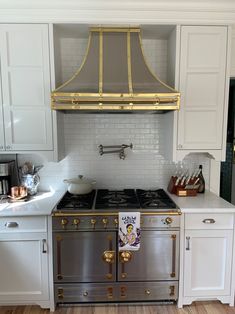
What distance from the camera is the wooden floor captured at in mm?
2078

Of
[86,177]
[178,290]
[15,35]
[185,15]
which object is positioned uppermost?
[185,15]

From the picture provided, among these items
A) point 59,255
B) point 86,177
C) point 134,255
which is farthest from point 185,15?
point 59,255

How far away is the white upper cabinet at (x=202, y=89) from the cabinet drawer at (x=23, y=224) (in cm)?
136

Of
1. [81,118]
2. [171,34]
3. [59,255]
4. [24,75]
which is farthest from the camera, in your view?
[81,118]

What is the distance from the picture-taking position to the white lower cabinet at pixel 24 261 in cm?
201

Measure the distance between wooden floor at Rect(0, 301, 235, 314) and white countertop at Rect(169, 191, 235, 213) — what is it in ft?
2.85

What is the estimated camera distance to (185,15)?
216 centimetres

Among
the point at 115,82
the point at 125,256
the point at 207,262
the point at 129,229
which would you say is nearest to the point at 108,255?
the point at 125,256

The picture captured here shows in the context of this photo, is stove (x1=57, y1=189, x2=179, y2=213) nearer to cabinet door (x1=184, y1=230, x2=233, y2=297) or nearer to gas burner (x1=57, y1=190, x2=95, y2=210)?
gas burner (x1=57, y1=190, x2=95, y2=210)

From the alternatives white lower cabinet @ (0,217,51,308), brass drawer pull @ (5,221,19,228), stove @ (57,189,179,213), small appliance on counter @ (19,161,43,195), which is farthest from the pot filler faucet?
brass drawer pull @ (5,221,19,228)

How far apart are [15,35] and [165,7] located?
4.36 ft

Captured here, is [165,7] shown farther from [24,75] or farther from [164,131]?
[24,75]

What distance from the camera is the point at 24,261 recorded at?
2041mm

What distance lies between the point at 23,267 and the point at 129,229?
0.94 meters
